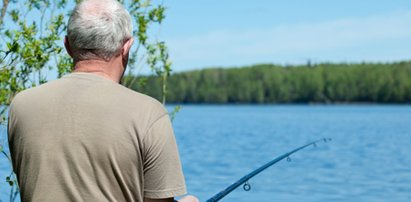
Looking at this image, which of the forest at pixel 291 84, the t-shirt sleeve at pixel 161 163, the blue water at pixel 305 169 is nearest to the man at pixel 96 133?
the t-shirt sleeve at pixel 161 163

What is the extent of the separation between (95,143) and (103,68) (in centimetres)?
23

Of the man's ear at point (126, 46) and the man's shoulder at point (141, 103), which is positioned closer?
the man's shoulder at point (141, 103)

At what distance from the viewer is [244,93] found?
141125 millimetres

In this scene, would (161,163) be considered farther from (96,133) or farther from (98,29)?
(98,29)

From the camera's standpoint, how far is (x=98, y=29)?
2180mm

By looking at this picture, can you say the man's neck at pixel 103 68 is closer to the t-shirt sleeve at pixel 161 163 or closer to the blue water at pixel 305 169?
the t-shirt sleeve at pixel 161 163

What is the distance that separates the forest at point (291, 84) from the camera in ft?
427

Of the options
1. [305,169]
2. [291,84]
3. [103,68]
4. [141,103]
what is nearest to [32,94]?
[103,68]

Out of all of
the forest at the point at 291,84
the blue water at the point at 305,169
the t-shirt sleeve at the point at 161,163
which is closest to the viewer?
the t-shirt sleeve at the point at 161,163

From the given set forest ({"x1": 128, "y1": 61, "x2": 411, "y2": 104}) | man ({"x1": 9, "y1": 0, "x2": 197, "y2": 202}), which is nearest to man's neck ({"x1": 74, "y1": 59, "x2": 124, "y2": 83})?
man ({"x1": 9, "y1": 0, "x2": 197, "y2": 202})

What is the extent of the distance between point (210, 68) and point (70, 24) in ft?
488

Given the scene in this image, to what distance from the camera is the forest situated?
427ft

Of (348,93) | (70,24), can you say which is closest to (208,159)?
(70,24)

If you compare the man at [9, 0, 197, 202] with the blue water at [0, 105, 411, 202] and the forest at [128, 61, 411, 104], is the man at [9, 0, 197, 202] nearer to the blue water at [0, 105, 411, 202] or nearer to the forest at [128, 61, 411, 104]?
the blue water at [0, 105, 411, 202]
